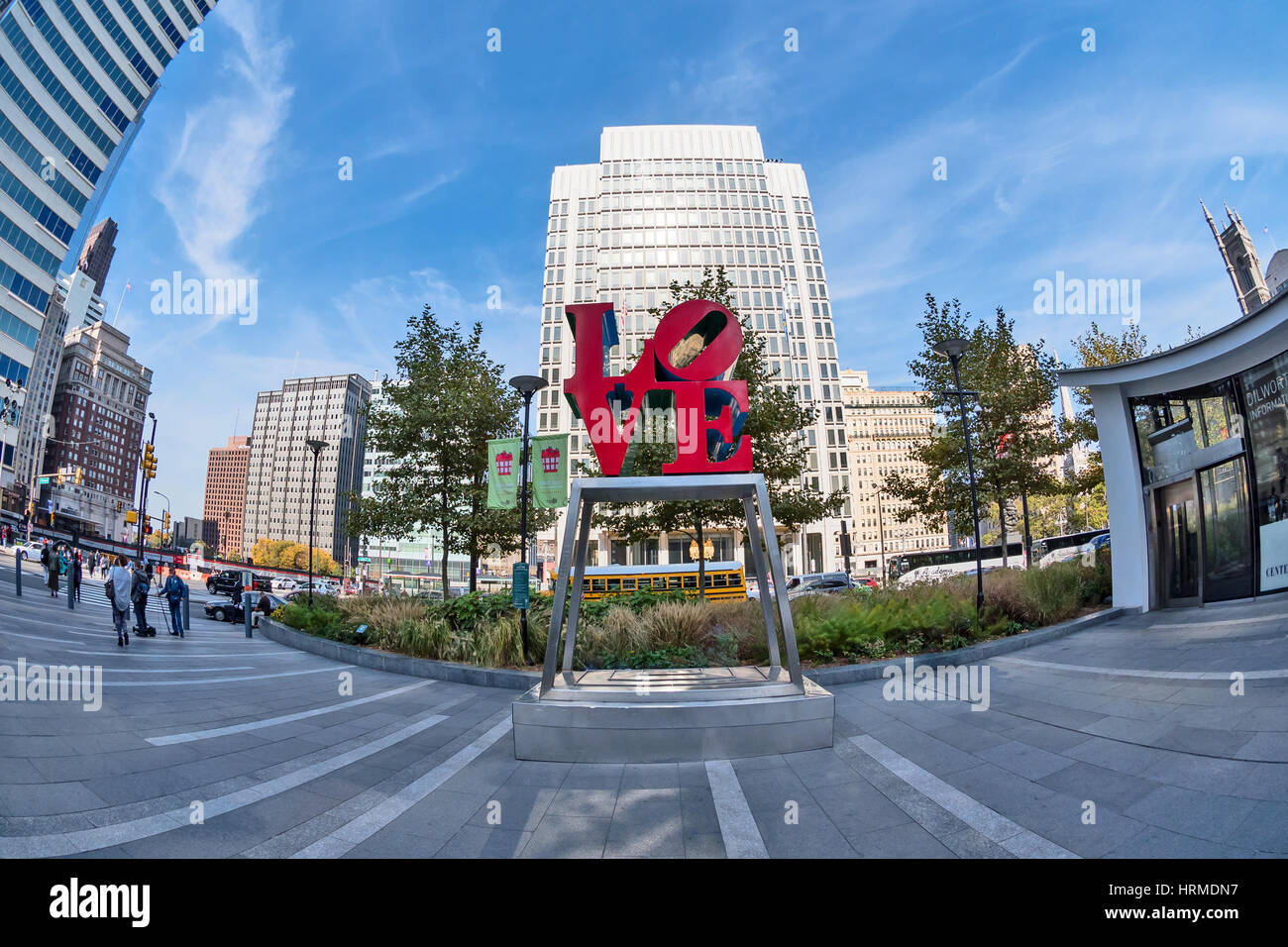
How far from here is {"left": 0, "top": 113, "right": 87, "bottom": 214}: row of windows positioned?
→ 37.0 meters

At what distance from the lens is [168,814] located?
12.0 ft

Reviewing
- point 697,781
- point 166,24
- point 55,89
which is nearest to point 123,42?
point 166,24

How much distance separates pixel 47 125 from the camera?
40.4m

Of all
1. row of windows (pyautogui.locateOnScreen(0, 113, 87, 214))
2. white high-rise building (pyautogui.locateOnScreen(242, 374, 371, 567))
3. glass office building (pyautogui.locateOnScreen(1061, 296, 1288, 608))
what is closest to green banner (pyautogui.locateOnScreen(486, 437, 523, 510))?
glass office building (pyautogui.locateOnScreen(1061, 296, 1288, 608))

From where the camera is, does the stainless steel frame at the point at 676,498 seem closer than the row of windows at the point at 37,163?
Yes

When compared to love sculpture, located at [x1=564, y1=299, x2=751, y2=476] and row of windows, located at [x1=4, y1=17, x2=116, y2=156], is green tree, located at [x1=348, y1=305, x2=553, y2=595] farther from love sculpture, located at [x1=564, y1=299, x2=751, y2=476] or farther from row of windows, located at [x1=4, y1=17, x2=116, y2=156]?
row of windows, located at [x1=4, y1=17, x2=116, y2=156]

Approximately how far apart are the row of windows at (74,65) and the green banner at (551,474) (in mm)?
63148

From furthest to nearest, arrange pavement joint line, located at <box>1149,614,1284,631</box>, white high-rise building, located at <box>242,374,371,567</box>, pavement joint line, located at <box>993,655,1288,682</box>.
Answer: white high-rise building, located at <box>242,374,371,567</box> → pavement joint line, located at <box>1149,614,1284,631</box> → pavement joint line, located at <box>993,655,1288,682</box>

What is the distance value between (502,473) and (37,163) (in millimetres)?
57435

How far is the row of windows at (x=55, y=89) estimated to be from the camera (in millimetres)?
37531

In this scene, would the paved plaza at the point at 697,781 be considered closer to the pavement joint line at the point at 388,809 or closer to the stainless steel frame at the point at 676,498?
the pavement joint line at the point at 388,809

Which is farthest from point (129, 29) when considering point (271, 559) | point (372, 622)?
point (271, 559)

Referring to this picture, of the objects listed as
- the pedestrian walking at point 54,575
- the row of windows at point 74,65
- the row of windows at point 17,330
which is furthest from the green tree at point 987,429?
the row of windows at point 74,65

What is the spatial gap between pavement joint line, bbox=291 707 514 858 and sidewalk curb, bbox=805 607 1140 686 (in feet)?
17.0
